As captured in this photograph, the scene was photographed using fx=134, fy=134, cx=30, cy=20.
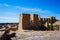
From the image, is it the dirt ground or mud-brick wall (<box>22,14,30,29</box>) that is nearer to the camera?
the dirt ground

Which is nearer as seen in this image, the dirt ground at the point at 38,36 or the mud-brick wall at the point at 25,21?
the dirt ground at the point at 38,36

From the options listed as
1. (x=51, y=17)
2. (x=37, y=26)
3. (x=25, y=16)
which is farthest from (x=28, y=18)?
(x=51, y=17)

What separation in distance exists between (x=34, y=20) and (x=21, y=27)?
260 centimetres

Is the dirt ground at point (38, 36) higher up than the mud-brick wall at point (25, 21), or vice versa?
the mud-brick wall at point (25, 21)

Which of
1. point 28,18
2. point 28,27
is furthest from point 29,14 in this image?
point 28,27

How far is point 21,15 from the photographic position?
2167 centimetres

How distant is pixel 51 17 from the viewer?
39.8m

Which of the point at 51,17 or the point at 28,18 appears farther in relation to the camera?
the point at 51,17

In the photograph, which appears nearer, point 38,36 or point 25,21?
point 38,36

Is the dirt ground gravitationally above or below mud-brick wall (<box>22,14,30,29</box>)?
below

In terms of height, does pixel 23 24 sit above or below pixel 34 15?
below

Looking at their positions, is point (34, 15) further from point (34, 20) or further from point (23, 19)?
point (23, 19)

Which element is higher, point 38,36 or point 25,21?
point 25,21

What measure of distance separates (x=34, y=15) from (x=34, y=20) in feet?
2.79
